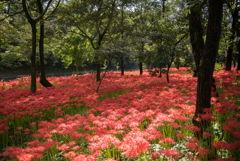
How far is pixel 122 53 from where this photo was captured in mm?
9547

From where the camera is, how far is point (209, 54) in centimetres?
331

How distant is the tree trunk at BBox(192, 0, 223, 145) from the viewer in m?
3.15

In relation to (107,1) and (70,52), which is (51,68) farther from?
(107,1)

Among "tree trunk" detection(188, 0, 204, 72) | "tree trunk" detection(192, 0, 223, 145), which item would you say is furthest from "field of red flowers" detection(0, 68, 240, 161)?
"tree trunk" detection(188, 0, 204, 72)

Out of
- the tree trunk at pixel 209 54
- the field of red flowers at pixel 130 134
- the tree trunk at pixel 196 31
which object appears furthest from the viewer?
the tree trunk at pixel 196 31

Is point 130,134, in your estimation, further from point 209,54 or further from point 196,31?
point 196,31

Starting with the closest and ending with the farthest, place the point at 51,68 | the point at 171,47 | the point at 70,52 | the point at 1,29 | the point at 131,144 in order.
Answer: the point at 131,144 → the point at 171,47 → the point at 1,29 → the point at 70,52 → the point at 51,68

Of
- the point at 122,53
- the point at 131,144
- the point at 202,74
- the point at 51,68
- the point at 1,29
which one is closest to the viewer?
the point at 131,144

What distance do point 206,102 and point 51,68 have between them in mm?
57026

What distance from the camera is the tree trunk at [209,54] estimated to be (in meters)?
3.15

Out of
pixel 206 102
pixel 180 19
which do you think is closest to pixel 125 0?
pixel 180 19

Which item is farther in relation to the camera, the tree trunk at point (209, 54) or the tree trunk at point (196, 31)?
the tree trunk at point (196, 31)

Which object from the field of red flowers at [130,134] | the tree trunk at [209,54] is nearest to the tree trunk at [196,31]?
the tree trunk at [209,54]

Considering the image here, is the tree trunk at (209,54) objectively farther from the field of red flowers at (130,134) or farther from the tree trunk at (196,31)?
the tree trunk at (196,31)
